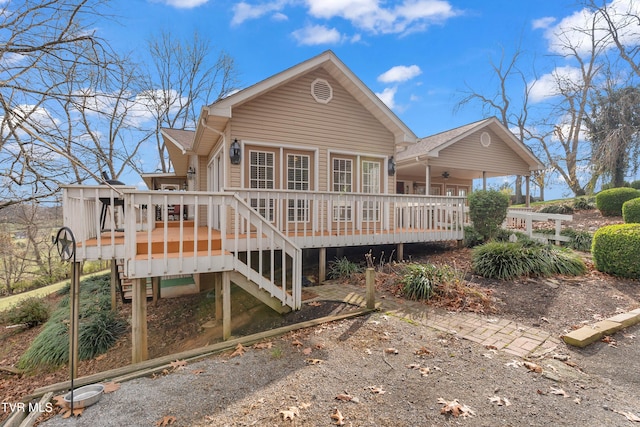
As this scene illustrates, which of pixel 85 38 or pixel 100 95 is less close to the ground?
pixel 85 38

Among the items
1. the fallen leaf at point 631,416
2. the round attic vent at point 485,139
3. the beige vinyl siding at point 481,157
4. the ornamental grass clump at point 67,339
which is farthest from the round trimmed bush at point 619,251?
the ornamental grass clump at point 67,339

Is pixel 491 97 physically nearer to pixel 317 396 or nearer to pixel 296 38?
pixel 296 38

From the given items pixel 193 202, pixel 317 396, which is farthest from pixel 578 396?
pixel 193 202

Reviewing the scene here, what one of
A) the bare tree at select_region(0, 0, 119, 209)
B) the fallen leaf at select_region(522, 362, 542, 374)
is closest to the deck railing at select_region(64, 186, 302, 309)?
the bare tree at select_region(0, 0, 119, 209)

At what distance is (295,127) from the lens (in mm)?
7488

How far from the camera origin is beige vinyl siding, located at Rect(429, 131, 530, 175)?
12055 mm

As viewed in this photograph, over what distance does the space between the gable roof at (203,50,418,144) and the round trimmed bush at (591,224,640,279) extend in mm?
4818

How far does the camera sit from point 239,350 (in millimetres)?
3574

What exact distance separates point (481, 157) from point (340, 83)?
8036 mm

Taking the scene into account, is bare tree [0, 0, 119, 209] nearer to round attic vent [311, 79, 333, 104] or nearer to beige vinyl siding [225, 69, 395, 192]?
beige vinyl siding [225, 69, 395, 192]

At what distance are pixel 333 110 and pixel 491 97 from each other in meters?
23.7

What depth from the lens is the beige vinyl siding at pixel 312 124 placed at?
702cm

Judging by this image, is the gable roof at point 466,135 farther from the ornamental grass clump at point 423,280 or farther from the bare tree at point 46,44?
the bare tree at point 46,44

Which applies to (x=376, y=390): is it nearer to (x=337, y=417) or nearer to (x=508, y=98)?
(x=337, y=417)
